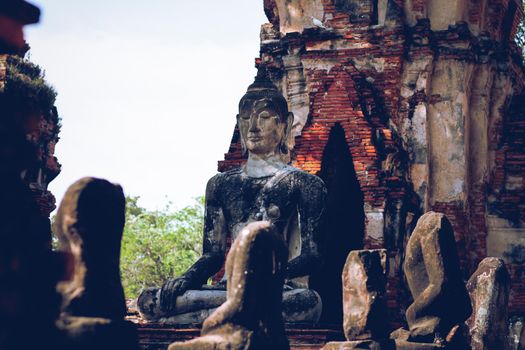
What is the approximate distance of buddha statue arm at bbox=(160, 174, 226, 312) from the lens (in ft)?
46.3

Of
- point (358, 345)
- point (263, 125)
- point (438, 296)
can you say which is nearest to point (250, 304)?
point (358, 345)

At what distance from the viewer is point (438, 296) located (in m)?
12.2

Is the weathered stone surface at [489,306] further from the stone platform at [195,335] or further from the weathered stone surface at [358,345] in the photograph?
the weathered stone surface at [358,345]

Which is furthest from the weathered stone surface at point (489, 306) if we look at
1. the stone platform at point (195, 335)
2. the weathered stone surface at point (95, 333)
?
the weathered stone surface at point (95, 333)

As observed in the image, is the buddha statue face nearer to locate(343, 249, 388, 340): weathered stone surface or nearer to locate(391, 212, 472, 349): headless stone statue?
locate(391, 212, 472, 349): headless stone statue

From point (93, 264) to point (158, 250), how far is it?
32.7 meters

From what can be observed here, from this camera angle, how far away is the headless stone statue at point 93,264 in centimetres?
870

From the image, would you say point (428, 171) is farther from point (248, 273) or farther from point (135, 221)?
point (135, 221)

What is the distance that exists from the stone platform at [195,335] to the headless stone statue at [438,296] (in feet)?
2.98

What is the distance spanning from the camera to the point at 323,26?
21891 millimetres

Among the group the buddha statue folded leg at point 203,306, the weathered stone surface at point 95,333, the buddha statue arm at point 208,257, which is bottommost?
the weathered stone surface at point 95,333

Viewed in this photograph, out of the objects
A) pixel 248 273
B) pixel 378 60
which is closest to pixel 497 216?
pixel 378 60

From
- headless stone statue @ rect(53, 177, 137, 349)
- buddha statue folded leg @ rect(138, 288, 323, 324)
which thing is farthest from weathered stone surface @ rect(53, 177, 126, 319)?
buddha statue folded leg @ rect(138, 288, 323, 324)

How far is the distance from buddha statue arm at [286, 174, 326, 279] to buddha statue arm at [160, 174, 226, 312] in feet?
2.50
